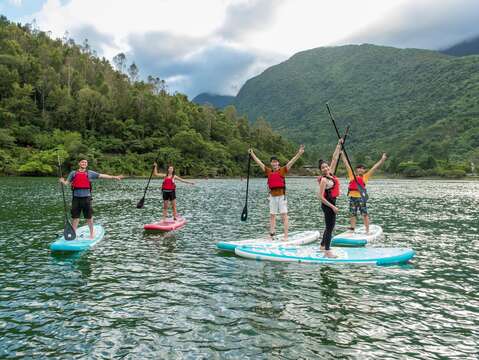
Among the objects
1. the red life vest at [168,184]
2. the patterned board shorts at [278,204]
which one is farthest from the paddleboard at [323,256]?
the red life vest at [168,184]

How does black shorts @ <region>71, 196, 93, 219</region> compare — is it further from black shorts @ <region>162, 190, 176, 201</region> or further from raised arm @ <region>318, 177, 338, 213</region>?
raised arm @ <region>318, 177, 338, 213</region>

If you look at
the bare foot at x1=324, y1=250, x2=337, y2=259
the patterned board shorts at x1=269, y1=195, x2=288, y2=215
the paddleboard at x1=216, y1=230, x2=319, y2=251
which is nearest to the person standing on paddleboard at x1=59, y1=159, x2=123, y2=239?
the paddleboard at x1=216, y1=230, x2=319, y2=251

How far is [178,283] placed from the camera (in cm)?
995

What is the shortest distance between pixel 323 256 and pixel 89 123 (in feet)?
395

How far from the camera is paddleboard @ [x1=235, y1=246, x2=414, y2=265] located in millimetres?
11992

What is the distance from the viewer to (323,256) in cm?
1221

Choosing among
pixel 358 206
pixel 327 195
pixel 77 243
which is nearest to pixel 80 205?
pixel 77 243

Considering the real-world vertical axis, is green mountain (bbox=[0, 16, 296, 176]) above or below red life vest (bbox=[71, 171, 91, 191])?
above

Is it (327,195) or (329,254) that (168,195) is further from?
(329,254)

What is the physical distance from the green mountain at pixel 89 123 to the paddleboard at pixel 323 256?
83.1m

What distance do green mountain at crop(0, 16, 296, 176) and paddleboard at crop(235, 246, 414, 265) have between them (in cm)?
8307

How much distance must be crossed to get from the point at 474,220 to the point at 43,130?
364ft

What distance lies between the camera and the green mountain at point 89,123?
3748 inches

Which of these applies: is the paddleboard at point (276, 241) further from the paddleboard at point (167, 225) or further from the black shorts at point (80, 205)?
the black shorts at point (80, 205)
